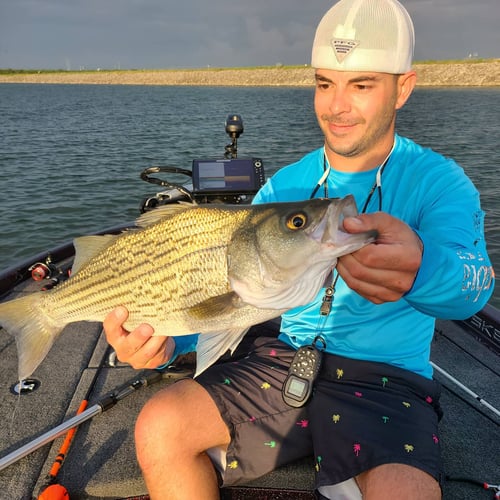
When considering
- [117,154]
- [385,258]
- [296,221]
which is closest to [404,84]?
[296,221]

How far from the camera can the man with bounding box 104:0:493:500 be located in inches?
81.9

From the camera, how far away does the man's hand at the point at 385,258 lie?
153cm

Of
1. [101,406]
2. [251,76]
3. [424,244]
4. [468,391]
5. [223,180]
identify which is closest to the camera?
[424,244]

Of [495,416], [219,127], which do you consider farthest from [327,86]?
[219,127]

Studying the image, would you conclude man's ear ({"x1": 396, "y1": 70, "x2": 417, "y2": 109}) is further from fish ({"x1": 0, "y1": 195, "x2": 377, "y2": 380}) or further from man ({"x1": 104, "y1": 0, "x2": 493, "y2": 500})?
fish ({"x1": 0, "y1": 195, "x2": 377, "y2": 380})

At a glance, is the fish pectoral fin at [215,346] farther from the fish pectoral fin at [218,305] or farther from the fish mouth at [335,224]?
the fish mouth at [335,224]

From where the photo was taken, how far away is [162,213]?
232 cm

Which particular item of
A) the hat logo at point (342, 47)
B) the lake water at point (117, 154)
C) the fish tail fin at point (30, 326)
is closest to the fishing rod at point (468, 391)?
the hat logo at point (342, 47)

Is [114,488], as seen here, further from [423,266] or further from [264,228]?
[423,266]

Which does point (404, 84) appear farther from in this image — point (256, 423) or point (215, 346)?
point (256, 423)

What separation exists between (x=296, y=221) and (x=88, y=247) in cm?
133

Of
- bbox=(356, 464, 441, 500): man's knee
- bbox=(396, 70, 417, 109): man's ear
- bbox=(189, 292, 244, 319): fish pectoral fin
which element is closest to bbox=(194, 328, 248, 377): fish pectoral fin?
bbox=(189, 292, 244, 319): fish pectoral fin

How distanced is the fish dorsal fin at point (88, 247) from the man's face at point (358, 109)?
5.00 feet

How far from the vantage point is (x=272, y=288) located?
2.03m
